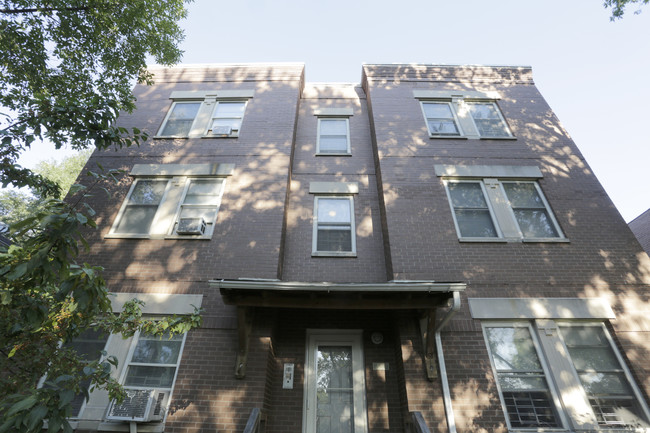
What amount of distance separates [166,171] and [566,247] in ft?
30.4

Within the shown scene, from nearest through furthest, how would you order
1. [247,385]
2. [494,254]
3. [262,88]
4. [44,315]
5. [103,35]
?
[44,315] < [247,385] < [494,254] < [103,35] < [262,88]

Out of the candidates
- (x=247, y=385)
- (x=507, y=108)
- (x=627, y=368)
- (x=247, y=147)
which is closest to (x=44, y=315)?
(x=247, y=385)

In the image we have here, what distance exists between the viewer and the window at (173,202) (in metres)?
7.07

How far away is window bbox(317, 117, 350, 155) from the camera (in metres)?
9.27

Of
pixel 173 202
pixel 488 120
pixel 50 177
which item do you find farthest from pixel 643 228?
pixel 50 177

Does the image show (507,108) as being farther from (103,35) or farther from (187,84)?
(103,35)

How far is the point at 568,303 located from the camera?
5.99m

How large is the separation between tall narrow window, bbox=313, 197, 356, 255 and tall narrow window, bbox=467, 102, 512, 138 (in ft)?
14.5

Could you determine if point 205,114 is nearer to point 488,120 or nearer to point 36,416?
point 488,120

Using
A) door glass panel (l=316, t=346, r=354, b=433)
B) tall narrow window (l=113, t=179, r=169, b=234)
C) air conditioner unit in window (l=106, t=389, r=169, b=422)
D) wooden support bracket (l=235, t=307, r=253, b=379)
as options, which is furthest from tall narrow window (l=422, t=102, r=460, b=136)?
air conditioner unit in window (l=106, t=389, r=169, b=422)

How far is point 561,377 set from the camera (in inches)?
213

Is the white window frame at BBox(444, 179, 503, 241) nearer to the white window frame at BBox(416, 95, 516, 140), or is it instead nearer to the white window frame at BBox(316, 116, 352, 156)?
the white window frame at BBox(416, 95, 516, 140)

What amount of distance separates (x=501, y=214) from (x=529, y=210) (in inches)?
30.3

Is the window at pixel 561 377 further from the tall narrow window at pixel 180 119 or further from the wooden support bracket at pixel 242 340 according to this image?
the tall narrow window at pixel 180 119
